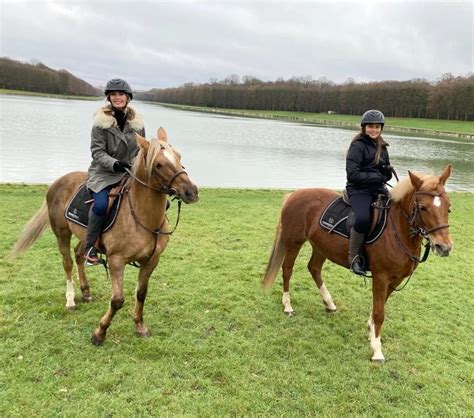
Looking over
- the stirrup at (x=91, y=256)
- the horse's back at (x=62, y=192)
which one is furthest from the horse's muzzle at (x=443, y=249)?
the horse's back at (x=62, y=192)

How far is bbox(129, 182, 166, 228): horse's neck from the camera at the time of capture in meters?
4.21

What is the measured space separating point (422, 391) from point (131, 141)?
13.1ft

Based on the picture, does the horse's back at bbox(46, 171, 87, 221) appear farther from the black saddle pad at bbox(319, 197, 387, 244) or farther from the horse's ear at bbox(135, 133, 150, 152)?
the black saddle pad at bbox(319, 197, 387, 244)

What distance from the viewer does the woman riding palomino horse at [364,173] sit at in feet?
15.0

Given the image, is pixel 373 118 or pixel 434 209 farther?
pixel 373 118

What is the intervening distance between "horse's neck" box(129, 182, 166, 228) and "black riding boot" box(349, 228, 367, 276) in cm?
216

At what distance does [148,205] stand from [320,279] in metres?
2.81

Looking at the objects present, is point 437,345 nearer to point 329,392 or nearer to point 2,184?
point 329,392

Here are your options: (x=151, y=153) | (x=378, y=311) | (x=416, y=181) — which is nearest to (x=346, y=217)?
(x=416, y=181)

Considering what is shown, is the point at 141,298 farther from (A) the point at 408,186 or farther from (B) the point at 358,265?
(A) the point at 408,186

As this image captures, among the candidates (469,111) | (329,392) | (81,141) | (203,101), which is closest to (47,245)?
(329,392)

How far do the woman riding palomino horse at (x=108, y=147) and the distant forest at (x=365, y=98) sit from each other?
85.1m

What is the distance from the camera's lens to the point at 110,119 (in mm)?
4316

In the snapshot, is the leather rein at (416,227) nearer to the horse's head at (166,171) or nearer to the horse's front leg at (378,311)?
the horse's front leg at (378,311)
